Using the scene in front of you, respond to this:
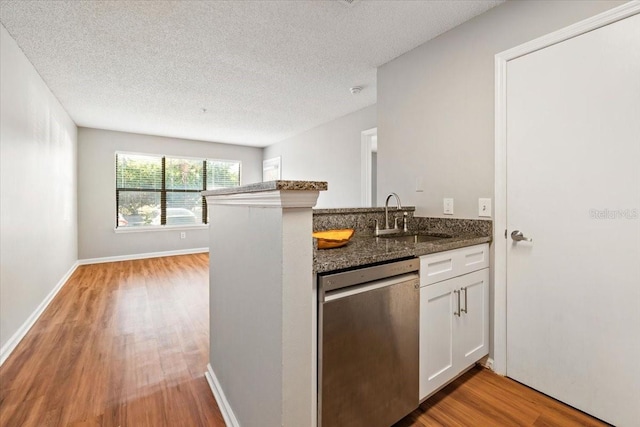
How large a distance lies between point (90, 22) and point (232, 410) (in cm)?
277

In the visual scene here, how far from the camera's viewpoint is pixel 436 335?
1488 mm

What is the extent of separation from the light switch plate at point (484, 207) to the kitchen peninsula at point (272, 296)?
54cm

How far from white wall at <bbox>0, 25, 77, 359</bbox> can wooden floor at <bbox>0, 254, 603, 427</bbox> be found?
32 centimetres

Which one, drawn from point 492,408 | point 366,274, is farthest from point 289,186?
point 492,408

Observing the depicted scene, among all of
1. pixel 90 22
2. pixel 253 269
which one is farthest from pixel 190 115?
pixel 253 269

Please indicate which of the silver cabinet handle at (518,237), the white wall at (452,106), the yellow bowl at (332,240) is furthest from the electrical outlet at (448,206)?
the yellow bowl at (332,240)

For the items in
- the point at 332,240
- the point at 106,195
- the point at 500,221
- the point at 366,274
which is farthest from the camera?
the point at 106,195

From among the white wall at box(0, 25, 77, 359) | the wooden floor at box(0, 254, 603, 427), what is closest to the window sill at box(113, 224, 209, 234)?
the white wall at box(0, 25, 77, 359)

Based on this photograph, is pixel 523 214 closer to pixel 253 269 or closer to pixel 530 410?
pixel 530 410

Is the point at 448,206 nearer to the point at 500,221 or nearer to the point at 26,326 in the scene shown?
the point at 500,221

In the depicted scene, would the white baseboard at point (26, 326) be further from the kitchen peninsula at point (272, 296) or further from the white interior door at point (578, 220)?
the white interior door at point (578, 220)

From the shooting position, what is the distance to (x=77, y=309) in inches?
115

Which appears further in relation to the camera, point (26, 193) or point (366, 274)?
point (26, 193)

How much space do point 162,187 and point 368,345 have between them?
232 inches
